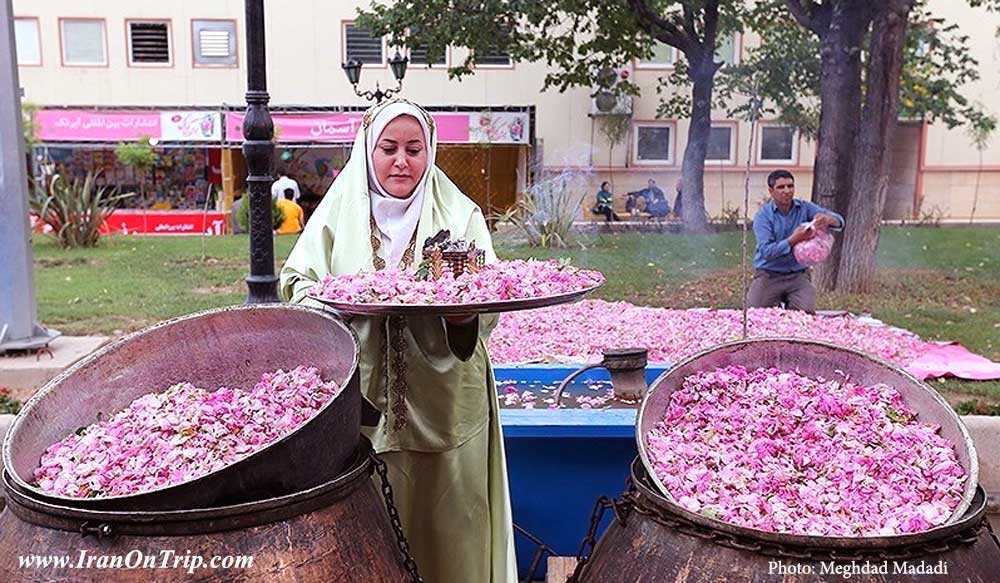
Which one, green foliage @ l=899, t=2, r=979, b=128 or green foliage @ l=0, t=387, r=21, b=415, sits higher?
green foliage @ l=899, t=2, r=979, b=128

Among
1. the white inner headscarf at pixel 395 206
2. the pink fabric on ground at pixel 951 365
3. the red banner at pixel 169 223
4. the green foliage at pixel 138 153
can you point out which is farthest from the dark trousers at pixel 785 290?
the green foliage at pixel 138 153

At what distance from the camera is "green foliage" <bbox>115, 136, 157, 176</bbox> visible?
58.7 ft

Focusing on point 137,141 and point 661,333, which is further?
point 137,141

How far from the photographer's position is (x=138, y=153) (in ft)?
59.0

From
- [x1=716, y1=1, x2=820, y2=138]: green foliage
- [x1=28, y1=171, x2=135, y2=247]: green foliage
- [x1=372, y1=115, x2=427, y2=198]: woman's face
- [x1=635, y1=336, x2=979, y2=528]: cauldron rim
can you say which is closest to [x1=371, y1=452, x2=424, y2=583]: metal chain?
[x1=635, y1=336, x2=979, y2=528]: cauldron rim

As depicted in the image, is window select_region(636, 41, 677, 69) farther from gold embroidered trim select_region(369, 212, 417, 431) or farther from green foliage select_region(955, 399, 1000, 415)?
gold embroidered trim select_region(369, 212, 417, 431)

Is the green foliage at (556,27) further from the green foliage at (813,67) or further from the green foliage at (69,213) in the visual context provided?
the green foliage at (69,213)

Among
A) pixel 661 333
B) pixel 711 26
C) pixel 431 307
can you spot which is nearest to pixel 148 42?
pixel 711 26

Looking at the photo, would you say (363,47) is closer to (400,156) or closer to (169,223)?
(169,223)

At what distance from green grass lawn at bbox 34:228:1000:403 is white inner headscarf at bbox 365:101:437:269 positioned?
21.0 ft

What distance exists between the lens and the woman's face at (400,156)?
7.84ft

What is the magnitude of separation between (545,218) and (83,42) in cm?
1298

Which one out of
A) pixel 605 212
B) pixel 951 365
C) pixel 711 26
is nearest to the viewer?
pixel 951 365

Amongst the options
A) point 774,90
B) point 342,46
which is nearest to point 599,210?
point 774,90
